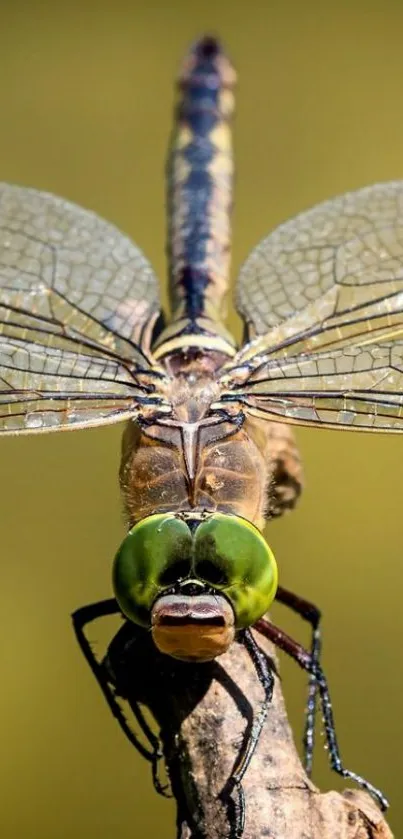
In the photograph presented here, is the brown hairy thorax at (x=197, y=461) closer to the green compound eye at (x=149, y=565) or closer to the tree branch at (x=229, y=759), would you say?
the green compound eye at (x=149, y=565)

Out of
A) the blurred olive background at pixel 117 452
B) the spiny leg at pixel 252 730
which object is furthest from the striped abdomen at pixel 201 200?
the blurred olive background at pixel 117 452

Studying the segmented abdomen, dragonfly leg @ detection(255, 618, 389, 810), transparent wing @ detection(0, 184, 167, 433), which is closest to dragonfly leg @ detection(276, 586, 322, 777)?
dragonfly leg @ detection(255, 618, 389, 810)

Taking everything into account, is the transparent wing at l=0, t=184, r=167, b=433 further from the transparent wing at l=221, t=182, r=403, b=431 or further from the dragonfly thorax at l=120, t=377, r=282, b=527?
the transparent wing at l=221, t=182, r=403, b=431

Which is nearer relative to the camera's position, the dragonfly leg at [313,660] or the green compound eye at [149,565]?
the green compound eye at [149,565]

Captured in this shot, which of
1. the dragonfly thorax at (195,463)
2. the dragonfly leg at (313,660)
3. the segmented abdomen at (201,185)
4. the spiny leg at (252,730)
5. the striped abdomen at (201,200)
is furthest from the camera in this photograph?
the segmented abdomen at (201,185)

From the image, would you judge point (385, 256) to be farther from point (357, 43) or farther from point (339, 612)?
point (357, 43)

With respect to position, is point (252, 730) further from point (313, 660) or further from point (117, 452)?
point (117, 452)
